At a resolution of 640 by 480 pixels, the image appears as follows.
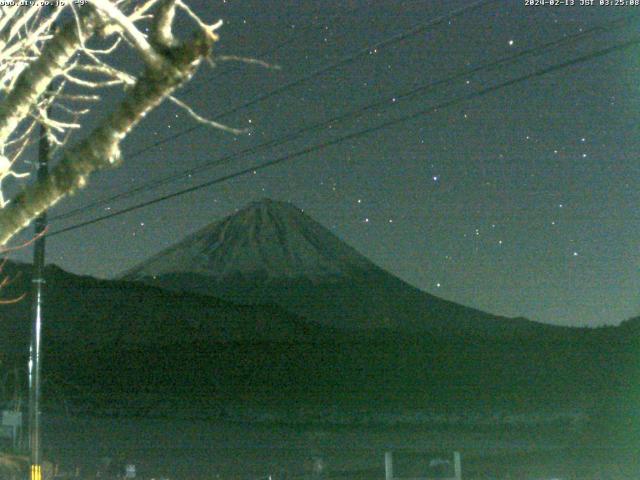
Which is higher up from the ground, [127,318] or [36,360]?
[127,318]

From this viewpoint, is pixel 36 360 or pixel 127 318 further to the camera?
pixel 127 318

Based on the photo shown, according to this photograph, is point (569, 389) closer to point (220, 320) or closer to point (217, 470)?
point (217, 470)

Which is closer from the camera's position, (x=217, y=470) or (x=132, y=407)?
(x=217, y=470)

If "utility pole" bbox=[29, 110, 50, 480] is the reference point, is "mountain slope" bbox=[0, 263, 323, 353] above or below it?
above

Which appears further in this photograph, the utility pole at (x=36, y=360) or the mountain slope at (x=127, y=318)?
the mountain slope at (x=127, y=318)

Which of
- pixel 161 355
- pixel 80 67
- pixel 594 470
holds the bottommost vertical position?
pixel 594 470

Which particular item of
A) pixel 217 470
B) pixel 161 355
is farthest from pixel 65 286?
pixel 217 470

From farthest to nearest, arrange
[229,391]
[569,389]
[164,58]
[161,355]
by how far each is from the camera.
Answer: [161,355] → [229,391] → [569,389] → [164,58]

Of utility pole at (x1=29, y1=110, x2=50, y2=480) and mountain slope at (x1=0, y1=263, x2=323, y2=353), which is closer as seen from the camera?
utility pole at (x1=29, y1=110, x2=50, y2=480)

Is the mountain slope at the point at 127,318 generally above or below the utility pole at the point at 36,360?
above

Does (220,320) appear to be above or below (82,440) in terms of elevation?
above

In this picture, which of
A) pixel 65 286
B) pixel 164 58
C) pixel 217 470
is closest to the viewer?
pixel 164 58
